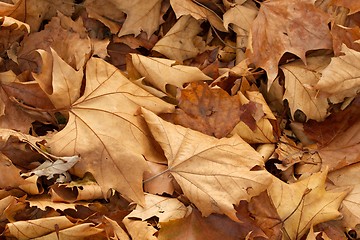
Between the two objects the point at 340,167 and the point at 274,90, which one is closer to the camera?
the point at 340,167

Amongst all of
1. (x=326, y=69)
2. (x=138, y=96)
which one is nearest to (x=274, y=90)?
(x=326, y=69)

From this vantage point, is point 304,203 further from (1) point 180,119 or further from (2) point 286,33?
(2) point 286,33

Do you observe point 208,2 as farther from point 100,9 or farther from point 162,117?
point 162,117

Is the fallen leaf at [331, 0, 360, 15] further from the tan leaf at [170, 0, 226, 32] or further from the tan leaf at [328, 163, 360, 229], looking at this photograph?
the tan leaf at [328, 163, 360, 229]

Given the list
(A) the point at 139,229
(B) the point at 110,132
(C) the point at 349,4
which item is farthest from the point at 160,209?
(C) the point at 349,4

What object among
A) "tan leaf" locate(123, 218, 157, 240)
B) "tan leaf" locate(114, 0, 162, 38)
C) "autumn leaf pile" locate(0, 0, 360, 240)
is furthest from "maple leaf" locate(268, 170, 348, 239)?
"tan leaf" locate(114, 0, 162, 38)

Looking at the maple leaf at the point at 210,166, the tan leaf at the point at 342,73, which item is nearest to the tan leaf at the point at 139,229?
the maple leaf at the point at 210,166

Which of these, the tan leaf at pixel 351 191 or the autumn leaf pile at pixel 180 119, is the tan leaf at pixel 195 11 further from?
the tan leaf at pixel 351 191

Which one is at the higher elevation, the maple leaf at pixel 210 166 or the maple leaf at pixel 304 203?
the maple leaf at pixel 210 166
